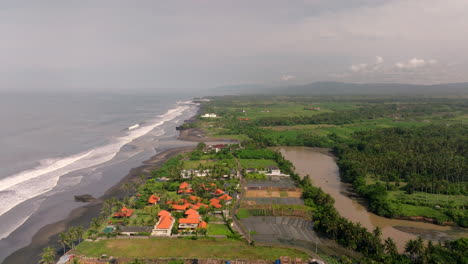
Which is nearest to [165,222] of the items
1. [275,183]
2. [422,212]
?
[275,183]

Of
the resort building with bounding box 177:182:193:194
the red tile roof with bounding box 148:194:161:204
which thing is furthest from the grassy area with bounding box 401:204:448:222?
the red tile roof with bounding box 148:194:161:204

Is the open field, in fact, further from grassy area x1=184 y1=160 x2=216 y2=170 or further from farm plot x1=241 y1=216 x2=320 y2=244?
grassy area x1=184 y1=160 x2=216 y2=170

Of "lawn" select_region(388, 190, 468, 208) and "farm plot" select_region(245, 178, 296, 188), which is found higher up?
"farm plot" select_region(245, 178, 296, 188)

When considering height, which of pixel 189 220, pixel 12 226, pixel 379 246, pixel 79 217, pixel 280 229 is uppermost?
pixel 189 220

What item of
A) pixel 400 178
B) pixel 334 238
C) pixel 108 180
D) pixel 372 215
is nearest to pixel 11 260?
pixel 108 180

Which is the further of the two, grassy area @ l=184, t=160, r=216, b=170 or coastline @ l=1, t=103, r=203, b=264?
grassy area @ l=184, t=160, r=216, b=170

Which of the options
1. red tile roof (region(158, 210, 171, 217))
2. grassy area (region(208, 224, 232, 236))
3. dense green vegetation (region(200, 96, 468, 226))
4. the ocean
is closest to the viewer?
grassy area (region(208, 224, 232, 236))

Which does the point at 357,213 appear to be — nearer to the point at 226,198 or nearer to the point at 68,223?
the point at 226,198
